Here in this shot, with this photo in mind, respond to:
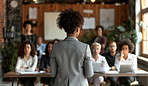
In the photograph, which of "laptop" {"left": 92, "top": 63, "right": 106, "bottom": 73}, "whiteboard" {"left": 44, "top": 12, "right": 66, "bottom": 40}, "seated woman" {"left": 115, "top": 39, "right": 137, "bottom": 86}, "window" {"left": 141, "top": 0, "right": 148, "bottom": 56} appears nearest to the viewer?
"laptop" {"left": 92, "top": 63, "right": 106, "bottom": 73}

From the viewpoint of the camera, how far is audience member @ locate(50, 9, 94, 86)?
2.62m

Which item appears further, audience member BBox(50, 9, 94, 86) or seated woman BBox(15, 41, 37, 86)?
seated woman BBox(15, 41, 37, 86)

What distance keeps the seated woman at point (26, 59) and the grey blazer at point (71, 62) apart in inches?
89.2

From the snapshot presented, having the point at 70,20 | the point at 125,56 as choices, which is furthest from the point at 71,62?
the point at 125,56

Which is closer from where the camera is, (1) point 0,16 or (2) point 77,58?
(2) point 77,58

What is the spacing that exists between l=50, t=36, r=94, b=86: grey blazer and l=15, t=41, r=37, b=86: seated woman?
2265mm

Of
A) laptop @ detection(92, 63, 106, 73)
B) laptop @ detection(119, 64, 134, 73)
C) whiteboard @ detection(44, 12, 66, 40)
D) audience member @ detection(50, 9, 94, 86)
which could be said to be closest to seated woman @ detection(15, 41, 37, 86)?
laptop @ detection(92, 63, 106, 73)

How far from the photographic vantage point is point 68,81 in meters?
2.65

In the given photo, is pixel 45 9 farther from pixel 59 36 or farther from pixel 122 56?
pixel 122 56

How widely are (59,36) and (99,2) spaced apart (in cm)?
183

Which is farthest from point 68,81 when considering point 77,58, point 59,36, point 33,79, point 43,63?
point 59,36

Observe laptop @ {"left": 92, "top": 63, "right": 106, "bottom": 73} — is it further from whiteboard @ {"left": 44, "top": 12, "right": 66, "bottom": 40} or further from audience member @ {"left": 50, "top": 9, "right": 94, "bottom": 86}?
whiteboard @ {"left": 44, "top": 12, "right": 66, "bottom": 40}

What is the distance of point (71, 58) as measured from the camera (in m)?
2.63

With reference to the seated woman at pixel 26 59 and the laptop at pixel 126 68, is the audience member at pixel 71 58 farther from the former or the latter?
the seated woman at pixel 26 59
